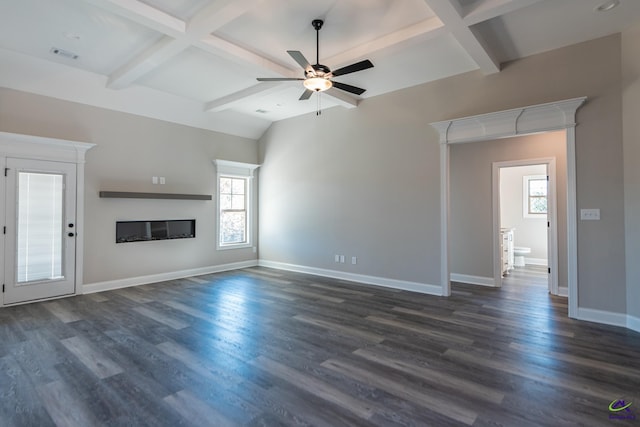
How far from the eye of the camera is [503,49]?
4129 millimetres

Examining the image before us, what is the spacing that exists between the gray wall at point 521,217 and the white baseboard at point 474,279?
3.26 metres

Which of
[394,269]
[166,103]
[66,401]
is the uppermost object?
[166,103]

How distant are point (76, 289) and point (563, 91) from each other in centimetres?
733

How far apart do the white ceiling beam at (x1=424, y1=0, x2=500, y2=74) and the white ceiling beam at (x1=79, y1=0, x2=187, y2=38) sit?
2.52m

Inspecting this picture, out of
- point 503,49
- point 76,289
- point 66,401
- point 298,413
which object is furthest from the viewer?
point 76,289

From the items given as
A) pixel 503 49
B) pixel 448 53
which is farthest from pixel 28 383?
pixel 503 49

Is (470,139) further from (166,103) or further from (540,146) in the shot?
(166,103)

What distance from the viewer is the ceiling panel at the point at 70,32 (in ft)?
10.9

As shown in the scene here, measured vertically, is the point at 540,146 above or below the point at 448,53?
below

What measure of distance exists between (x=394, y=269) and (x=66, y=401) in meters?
4.47

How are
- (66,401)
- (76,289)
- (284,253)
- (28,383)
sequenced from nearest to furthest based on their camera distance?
1. (66,401)
2. (28,383)
3. (76,289)
4. (284,253)

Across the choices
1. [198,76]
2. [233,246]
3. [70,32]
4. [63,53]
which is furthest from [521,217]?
[63,53]

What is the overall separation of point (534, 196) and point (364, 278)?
5.34m

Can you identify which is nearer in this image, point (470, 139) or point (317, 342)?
point (317, 342)
